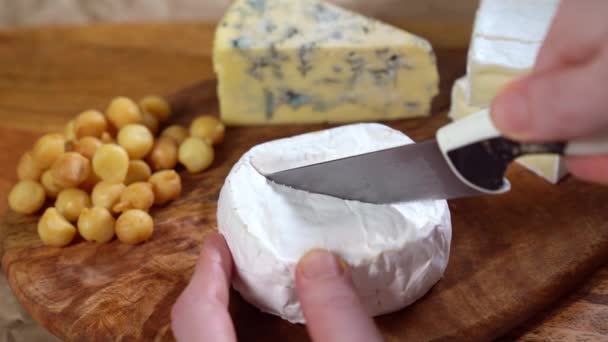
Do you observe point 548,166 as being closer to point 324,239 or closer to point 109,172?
point 324,239

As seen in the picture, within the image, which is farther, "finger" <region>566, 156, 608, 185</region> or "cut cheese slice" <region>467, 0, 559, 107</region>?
"cut cheese slice" <region>467, 0, 559, 107</region>

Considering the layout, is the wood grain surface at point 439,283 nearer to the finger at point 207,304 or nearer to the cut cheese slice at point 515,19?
the finger at point 207,304

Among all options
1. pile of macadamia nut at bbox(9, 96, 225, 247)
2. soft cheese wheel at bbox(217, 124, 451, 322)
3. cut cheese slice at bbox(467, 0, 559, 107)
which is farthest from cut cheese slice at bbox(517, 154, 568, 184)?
pile of macadamia nut at bbox(9, 96, 225, 247)

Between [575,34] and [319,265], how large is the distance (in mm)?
555

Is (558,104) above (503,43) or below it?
above

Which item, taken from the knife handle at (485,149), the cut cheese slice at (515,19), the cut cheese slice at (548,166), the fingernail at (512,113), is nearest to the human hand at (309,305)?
the knife handle at (485,149)

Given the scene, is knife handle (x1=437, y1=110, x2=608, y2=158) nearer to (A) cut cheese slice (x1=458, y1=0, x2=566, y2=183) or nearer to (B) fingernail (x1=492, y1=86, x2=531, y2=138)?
(B) fingernail (x1=492, y1=86, x2=531, y2=138)

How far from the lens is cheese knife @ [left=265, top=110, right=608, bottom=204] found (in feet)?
3.50

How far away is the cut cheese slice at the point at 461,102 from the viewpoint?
1.83 metres

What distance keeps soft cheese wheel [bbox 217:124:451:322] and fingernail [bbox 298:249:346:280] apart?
33mm

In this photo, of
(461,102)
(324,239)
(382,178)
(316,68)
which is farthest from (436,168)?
(316,68)

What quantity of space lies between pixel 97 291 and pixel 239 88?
79cm

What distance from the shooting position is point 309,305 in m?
1.14

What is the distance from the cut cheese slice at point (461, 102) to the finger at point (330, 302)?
32.0 inches
